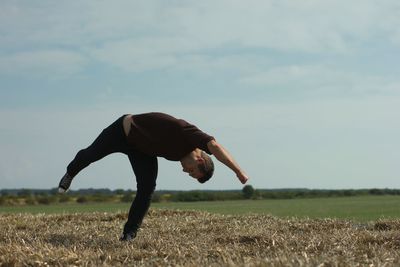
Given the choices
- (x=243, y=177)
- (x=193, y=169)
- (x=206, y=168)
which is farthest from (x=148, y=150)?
(x=243, y=177)

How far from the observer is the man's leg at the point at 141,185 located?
700cm

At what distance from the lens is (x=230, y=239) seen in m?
6.39

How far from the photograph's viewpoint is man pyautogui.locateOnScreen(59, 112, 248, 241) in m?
6.40

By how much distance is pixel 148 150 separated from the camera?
22.1ft

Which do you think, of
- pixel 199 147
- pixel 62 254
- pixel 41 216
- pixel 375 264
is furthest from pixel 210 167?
pixel 41 216

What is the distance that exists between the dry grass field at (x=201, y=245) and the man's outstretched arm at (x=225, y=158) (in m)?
0.61

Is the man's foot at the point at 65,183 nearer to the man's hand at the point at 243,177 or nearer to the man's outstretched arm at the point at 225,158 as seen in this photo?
the man's outstretched arm at the point at 225,158

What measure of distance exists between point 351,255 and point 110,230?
12.5 feet

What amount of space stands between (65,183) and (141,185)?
2.59ft

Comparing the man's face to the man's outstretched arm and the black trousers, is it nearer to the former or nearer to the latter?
the man's outstretched arm

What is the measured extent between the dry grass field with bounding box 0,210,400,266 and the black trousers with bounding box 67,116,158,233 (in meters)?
0.30

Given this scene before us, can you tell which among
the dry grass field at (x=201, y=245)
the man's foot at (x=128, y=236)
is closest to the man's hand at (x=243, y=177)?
the dry grass field at (x=201, y=245)

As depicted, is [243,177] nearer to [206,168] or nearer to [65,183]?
[206,168]

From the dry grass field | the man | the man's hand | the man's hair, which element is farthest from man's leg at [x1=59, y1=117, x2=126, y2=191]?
the man's hand
